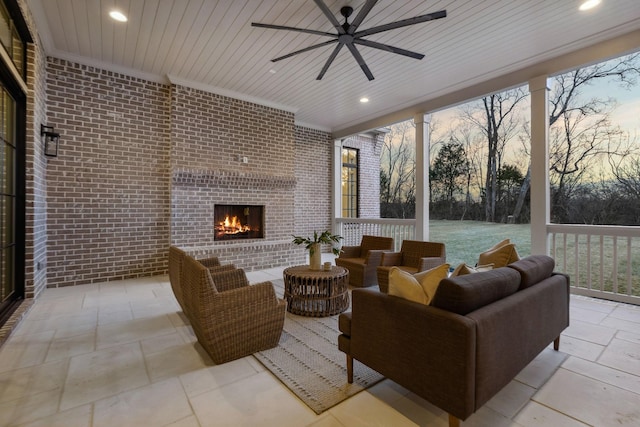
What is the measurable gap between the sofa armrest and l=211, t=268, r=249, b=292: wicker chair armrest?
5.05ft

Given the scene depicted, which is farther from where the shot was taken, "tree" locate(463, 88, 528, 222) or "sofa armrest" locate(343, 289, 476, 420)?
"tree" locate(463, 88, 528, 222)

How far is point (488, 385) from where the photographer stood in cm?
144

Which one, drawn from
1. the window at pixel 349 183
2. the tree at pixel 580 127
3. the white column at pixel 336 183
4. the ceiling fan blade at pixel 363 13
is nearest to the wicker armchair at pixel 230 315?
the ceiling fan blade at pixel 363 13

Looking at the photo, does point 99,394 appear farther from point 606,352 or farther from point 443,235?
point 443,235

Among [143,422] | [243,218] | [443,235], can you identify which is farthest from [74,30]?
[443,235]

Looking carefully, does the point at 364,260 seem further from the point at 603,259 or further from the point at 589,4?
the point at 589,4

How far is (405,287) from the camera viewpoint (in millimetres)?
1680

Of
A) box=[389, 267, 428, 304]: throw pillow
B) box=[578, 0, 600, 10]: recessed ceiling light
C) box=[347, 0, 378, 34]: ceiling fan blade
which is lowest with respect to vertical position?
box=[389, 267, 428, 304]: throw pillow

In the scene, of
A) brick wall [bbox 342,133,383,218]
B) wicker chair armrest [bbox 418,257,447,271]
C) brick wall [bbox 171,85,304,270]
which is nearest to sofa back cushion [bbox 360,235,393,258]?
wicker chair armrest [bbox 418,257,447,271]

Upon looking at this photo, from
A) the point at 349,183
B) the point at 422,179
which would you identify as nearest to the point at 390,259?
the point at 422,179

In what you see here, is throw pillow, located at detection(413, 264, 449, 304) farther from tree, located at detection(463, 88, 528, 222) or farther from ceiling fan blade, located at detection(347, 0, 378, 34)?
tree, located at detection(463, 88, 528, 222)

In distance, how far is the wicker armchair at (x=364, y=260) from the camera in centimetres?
416

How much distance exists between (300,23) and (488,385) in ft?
12.0

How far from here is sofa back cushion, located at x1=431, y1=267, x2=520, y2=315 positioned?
1428mm
